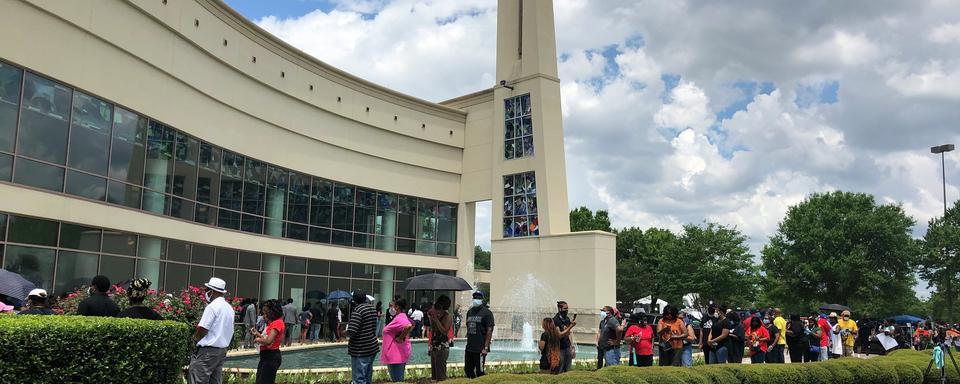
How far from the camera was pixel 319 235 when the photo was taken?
1323 inches

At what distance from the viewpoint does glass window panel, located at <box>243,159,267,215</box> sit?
29125 millimetres

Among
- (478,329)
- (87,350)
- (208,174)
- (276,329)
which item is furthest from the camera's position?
(208,174)

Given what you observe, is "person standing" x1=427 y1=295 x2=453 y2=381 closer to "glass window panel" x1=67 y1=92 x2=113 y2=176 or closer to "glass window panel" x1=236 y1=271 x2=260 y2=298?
"glass window panel" x1=67 y1=92 x2=113 y2=176

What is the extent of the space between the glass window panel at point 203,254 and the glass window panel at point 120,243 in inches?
130

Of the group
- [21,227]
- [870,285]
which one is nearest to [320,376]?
[21,227]

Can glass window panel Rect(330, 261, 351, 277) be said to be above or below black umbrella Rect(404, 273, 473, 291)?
above

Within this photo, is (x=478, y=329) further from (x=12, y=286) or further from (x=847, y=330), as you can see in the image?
(x=847, y=330)

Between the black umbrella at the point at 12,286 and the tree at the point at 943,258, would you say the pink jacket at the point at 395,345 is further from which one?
the tree at the point at 943,258

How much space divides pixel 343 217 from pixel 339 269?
242 centimetres

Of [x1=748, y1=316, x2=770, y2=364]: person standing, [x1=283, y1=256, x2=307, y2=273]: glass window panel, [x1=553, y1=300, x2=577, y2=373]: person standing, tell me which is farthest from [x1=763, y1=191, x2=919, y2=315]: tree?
[x1=553, y1=300, x2=577, y2=373]: person standing

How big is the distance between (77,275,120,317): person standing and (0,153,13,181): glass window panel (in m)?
11.0

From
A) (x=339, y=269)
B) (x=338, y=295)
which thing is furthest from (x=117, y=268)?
(x=339, y=269)

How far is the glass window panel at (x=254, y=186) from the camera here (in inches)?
1147

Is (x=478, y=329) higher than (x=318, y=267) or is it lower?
lower
